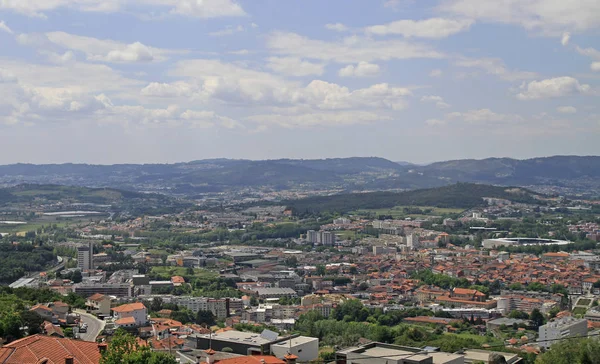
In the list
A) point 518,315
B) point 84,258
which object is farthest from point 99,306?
point 84,258

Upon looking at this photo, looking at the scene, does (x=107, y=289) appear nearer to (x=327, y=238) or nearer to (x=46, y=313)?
(x=46, y=313)

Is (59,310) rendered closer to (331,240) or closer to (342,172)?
(331,240)

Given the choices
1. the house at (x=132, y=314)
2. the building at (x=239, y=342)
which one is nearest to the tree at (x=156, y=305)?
the house at (x=132, y=314)

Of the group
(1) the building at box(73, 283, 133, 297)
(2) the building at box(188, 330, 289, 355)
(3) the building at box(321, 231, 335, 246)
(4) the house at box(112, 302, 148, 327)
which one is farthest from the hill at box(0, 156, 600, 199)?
(2) the building at box(188, 330, 289, 355)

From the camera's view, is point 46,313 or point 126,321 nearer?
point 46,313

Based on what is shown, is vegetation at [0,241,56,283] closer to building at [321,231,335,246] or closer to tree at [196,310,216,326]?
tree at [196,310,216,326]

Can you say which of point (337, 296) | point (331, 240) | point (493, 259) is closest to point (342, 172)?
point (331, 240)
